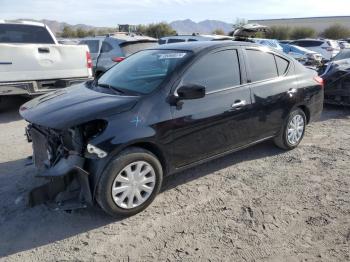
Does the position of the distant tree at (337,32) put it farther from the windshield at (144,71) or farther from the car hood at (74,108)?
the car hood at (74,108)

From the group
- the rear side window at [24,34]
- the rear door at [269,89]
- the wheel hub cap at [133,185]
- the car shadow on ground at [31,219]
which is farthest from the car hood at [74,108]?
the rear side window at [24,34]

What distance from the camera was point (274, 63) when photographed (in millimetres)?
5047

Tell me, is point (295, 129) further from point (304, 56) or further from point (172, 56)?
point (304, 56)

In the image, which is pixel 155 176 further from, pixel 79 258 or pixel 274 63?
pixel 274 63

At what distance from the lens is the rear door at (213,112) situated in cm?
389

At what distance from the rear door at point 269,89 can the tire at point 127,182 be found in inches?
67.9

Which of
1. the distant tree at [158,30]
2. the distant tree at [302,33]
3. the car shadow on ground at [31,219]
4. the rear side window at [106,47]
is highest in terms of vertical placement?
the distant tree at [158,30]

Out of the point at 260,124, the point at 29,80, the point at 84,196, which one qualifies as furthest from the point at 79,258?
the point at 29,80

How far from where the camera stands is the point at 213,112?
4.11 metres

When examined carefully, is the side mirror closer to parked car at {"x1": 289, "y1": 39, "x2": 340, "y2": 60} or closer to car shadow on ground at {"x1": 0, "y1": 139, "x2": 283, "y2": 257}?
car shadow on ground at {"x1": 0, "y1": 139, "x2": 283, "y2": 257}

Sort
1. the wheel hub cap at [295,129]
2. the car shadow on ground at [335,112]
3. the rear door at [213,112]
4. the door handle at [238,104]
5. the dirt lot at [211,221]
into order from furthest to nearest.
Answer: the car shadow on ground at [335,112], the wheel hub cap at [295,129], the door handle at [238,104], the rear door at [213,112], the dirt lot at [211,221]

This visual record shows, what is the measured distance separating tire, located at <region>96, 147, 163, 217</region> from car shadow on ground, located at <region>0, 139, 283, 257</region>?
185mm

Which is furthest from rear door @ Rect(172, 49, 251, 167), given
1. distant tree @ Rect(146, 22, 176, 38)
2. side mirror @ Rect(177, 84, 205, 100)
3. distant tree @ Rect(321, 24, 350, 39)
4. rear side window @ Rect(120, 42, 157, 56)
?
distant tree @ Rect(321, 24, 350, 39)

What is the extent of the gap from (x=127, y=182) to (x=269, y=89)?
2454mm
